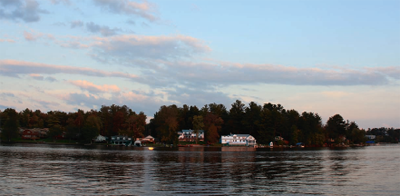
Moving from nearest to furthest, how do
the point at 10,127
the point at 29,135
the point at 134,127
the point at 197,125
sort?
1. the point at 10,127
2. the point at 197,125
3. the point at 134,127
4. the point at 29,135

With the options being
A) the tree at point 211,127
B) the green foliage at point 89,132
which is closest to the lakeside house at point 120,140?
the green foliage at point 89,132

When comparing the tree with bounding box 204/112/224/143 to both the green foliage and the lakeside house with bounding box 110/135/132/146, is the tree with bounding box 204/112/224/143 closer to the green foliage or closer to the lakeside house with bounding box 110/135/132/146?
the lakeside house with bounding box 110/135/132/146

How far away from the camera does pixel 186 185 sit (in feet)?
112

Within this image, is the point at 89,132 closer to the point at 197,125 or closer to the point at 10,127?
the point at 10,127

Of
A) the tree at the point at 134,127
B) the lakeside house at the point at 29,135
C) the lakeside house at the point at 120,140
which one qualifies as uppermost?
the tree at the point at 134,127

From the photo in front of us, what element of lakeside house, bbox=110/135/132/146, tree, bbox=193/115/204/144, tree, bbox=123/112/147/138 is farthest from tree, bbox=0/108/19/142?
tree, bbox=193/115/204/144

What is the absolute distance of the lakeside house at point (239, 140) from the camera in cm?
18825

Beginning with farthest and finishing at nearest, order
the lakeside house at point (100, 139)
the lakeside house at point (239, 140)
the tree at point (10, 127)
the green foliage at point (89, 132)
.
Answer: the lakeside house at point (100, 139), the lakeside house at point (239, 140), the tree at point (10, 127), the green foliage at point (89, 132)

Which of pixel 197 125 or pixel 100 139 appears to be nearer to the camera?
pixel 197 125

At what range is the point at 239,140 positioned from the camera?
190 metres

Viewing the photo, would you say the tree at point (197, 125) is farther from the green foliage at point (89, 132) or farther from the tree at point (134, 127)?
the green foliage at point (89, 132)

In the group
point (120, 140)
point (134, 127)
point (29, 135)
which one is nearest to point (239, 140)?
point (134, 127)

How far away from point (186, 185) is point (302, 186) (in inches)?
442

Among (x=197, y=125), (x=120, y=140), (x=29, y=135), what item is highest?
(x=197, y=125)
